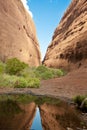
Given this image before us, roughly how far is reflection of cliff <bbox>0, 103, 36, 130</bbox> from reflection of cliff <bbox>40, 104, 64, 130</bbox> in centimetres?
51

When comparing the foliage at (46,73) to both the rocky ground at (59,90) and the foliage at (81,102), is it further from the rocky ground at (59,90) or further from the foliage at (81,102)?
the foliage at (81,102)

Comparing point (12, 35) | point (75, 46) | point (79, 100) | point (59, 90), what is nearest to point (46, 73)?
point (75, 46)

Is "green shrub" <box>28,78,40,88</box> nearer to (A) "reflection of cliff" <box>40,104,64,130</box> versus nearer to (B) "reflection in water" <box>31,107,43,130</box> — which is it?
(A) "reflection of cliff" <box>40,104,64,130</box>

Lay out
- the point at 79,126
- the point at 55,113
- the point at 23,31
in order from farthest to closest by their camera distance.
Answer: the point at 23,31
the point at 55,113
the point at 79,126

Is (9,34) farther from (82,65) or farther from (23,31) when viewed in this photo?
(82,65)

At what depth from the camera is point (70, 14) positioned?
52.9 m

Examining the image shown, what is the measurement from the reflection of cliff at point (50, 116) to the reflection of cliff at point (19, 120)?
1.67ft

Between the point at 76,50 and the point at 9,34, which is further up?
the point at 9,34

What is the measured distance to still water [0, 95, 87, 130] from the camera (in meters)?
9.62

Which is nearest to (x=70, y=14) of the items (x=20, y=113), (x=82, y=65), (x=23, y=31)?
(x=23, y=31)

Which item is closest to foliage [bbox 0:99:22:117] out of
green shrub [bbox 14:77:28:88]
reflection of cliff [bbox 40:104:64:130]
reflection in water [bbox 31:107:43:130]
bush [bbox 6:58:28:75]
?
reflection in water [bbox 31:107:43:130]

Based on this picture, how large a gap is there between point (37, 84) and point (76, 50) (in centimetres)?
1672

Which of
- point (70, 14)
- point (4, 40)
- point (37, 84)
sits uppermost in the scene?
point (70, 14)

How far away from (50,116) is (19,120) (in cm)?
163
